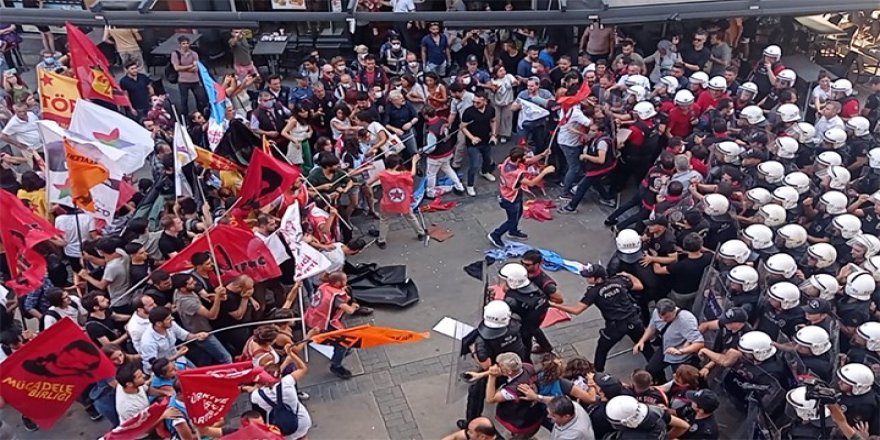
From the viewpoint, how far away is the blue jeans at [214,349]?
316 inches

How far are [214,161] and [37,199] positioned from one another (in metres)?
2.15

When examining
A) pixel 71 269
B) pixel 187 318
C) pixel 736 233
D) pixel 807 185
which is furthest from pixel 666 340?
pixel 71 269

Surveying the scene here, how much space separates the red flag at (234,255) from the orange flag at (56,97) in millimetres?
3280

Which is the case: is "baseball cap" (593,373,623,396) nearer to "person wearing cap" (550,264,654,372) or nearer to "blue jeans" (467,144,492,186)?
"person wearing cap" (550,264,654,372)

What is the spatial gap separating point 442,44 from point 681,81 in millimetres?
4948

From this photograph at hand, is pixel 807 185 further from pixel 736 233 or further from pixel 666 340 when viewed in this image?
pixel 666 340

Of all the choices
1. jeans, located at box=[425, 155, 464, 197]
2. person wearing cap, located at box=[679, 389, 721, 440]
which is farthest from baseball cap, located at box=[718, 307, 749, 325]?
jeans, located at box=[425, 155, 464, 197]

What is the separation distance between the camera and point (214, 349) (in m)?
8.09

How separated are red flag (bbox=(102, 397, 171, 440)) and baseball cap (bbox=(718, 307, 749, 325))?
5249 mm

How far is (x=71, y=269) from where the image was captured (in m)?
10.1

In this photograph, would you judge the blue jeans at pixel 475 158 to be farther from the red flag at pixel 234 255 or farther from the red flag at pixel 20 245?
the red flag at pixel 20 245

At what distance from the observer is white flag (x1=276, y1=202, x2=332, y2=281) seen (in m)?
8.66

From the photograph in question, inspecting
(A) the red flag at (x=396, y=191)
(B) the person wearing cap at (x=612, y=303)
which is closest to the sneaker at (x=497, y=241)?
(A) the red flag at (x=396, y=191)

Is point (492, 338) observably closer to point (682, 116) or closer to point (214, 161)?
point (214, 161)
